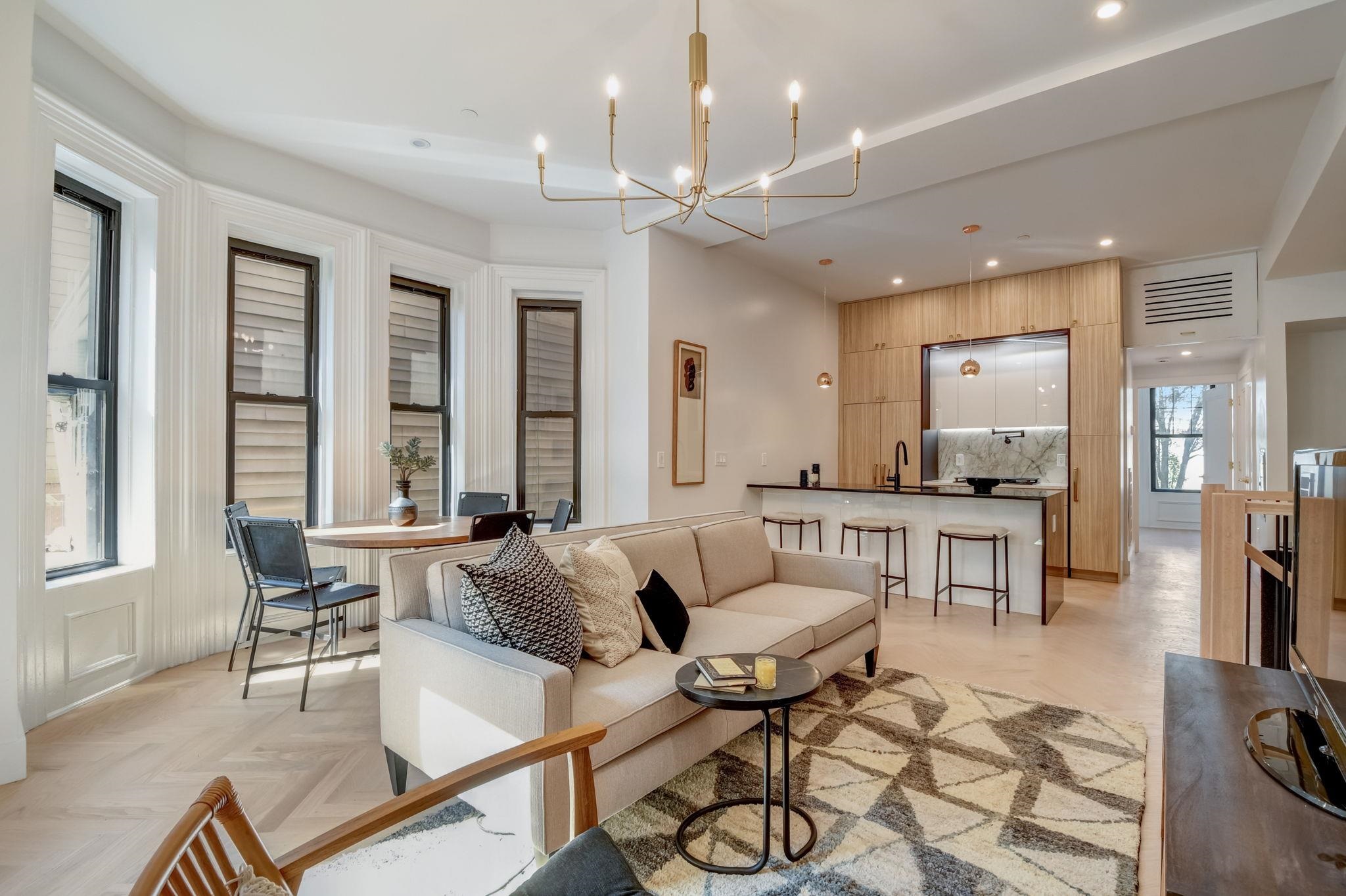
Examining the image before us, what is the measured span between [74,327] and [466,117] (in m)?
2.29

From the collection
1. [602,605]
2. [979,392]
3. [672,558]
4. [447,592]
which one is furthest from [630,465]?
[979,392]

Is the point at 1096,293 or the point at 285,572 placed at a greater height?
the point at 1096,293

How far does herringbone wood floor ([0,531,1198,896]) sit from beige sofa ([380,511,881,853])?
0.41 meters

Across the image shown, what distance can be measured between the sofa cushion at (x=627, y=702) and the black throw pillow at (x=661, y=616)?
204 mm

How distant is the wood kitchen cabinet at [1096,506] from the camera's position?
5.93 metres

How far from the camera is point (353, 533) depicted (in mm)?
3352

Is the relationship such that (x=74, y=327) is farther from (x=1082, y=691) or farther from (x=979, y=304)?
(x=979, y=304)

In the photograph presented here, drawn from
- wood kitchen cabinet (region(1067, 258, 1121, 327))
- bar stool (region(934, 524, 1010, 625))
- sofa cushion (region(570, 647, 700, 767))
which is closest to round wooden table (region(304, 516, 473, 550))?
sofa cushion (region(570, 647, 700, 767))

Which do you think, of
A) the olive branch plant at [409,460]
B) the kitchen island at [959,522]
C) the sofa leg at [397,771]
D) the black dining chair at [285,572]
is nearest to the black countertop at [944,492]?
the kitchen island at [959,522]

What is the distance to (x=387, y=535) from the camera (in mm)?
3311

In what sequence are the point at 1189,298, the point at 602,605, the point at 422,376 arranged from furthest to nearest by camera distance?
1. the point at 1189,298
2. the point at 422,376
3. the point at 602,605

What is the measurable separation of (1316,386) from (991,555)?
3397mm

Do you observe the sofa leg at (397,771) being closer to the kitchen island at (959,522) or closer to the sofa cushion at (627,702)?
the sofa cushion at (627,702)

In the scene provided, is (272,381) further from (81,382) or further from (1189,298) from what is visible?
(1189,298)
